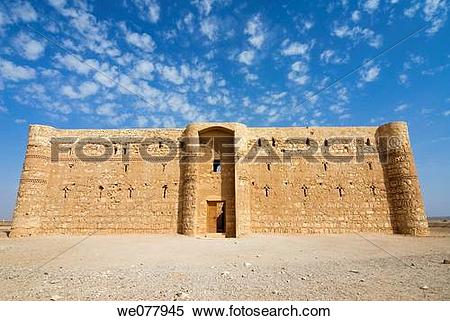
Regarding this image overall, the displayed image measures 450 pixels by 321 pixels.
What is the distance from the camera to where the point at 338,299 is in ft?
14.1

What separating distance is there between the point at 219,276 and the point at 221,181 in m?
11.2

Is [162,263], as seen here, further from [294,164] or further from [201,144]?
[294,164]

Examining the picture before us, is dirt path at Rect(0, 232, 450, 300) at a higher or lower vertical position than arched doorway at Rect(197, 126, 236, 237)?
lower

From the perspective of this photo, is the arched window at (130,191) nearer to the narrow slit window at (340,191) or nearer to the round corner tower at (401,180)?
the narrow slit window at (340,191)

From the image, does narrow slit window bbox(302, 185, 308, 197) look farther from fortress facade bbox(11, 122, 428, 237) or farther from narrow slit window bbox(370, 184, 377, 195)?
narrow slit window bbox(370, 184, 377, 195)

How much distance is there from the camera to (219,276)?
616 cm

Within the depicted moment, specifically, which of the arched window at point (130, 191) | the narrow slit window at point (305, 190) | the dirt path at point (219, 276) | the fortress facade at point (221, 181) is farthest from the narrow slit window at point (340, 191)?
the arched window at point (130, 191)

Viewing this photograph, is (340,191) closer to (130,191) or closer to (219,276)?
(219,276)

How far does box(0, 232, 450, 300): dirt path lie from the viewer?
4629 millimetres

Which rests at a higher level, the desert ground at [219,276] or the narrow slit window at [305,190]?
the narrow slit window at [305,190]
